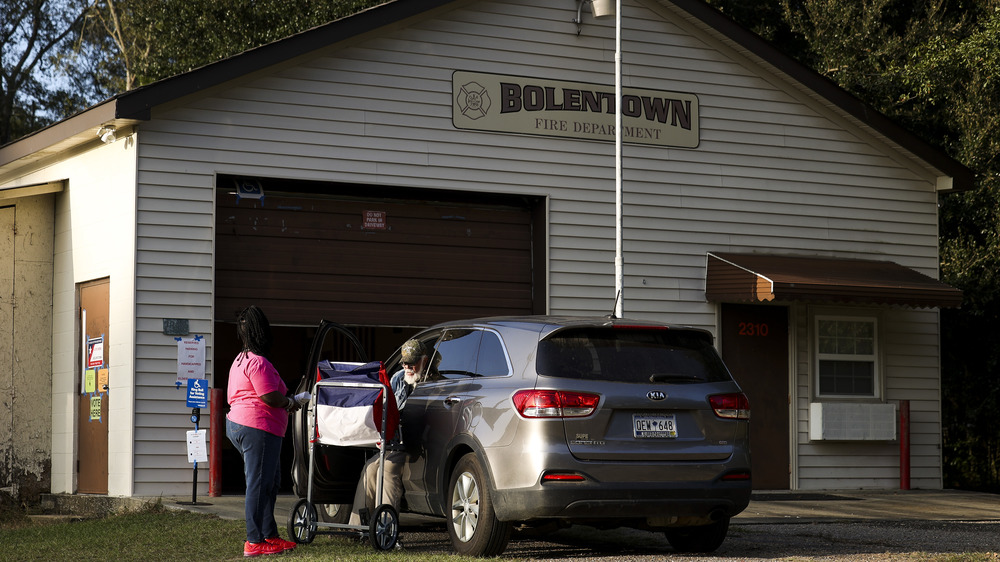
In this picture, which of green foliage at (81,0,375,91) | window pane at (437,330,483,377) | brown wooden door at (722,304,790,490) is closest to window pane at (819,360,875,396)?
brown wooden door at (722,304,790,490)

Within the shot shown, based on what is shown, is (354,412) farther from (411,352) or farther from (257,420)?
(411,352)

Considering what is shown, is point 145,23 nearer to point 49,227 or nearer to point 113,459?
point 49,227

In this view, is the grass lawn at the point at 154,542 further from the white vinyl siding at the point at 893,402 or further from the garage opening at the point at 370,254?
the white vinyl siding at the point at 893,402

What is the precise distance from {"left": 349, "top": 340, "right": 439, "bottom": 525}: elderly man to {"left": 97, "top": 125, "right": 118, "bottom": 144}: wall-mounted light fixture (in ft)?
18.5

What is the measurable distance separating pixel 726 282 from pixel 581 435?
830cm

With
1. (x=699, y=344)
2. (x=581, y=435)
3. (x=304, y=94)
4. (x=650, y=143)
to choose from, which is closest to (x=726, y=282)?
(x=650, y=143)

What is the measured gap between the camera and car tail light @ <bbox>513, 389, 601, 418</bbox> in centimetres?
835

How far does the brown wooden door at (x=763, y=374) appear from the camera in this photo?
655 inches

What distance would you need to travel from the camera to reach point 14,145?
52.5ft

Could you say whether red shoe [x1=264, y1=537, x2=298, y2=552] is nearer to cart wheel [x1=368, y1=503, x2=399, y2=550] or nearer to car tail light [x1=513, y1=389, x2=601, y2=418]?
cart wheel [x1=368, y1=503, x2=399, y2=550]

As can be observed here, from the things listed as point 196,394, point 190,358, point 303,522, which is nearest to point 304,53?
point 190,358

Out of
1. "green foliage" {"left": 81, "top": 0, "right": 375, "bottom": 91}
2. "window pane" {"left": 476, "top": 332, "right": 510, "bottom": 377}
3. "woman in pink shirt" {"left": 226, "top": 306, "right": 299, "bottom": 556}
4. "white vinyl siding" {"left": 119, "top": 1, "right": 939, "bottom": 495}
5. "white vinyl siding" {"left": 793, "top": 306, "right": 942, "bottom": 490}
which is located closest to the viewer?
"window pane" {"left": 476, "top": 332, "right": 510, "bottom": 377}

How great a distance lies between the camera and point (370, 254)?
14992mm

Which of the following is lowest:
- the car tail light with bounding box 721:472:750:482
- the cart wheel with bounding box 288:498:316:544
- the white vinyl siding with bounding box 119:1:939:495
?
the cart wheel with bounding box 288:498:316:544
